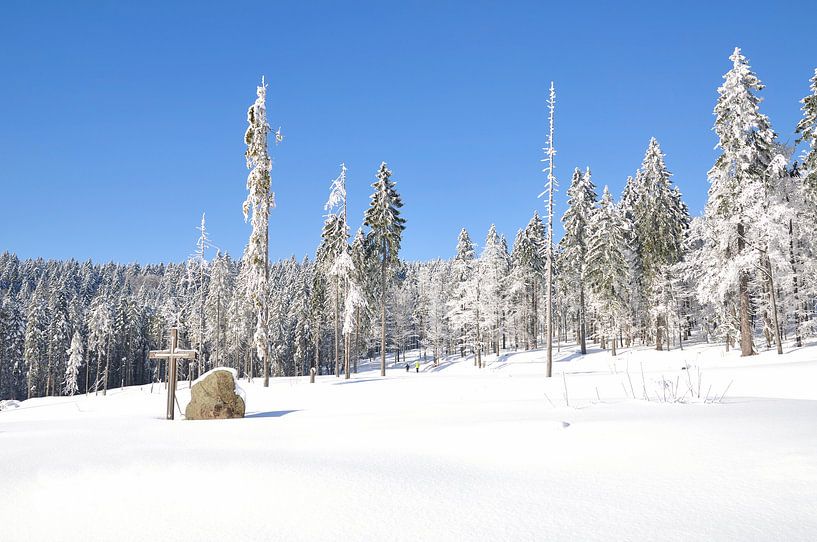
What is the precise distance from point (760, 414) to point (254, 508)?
25.0ft

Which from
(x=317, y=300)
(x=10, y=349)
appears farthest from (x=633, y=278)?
(x=10, y=349)

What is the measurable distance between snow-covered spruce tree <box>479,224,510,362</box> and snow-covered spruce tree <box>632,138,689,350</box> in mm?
14782

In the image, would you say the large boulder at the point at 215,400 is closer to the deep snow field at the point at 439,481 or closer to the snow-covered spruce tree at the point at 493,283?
the deep snow field at the point at 439,481

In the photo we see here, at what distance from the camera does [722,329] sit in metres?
37.2

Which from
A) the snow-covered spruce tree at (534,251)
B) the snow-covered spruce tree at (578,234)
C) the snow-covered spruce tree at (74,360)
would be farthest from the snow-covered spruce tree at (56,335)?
the snow-covered spruce tree at (578,234)

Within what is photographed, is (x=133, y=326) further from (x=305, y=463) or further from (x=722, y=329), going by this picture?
(x=305, y=463)

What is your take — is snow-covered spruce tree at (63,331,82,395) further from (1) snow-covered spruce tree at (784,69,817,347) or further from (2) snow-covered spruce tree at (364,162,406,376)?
(1) snow-covered spruce tree at (784,69,817,347)

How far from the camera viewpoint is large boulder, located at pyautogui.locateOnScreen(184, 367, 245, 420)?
472 inches

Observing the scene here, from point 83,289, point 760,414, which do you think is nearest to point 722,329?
point 760,414

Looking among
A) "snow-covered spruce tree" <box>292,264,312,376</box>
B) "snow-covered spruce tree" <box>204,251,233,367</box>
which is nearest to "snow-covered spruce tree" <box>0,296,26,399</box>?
"snow-covered spruce tree" <box>204,251,233,367</box>

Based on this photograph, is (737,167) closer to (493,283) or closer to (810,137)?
(810,137)

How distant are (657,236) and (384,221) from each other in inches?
983

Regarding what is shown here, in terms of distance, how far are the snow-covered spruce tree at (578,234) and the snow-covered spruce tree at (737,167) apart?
53.4ft

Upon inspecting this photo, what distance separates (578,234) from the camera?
47188 millimetres
